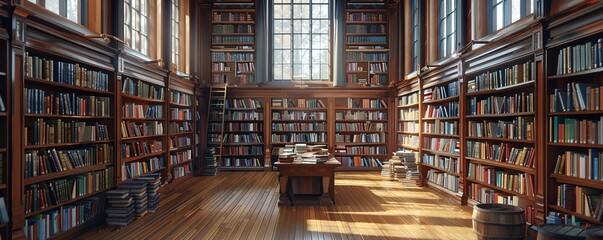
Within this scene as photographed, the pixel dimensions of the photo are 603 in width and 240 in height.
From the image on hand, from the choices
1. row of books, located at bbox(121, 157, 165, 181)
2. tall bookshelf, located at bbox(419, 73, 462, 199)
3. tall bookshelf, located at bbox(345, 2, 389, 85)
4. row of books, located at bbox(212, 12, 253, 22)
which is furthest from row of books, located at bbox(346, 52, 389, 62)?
row of books, located at bbox(121, 157, 165, 181)

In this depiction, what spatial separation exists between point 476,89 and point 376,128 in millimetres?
5260

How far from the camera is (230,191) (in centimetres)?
802

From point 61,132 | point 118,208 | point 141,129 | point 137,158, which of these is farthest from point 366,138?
point 61,132

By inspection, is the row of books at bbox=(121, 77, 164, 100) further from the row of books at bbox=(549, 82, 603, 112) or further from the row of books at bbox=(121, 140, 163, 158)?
the row of books at bbox=(549, 82, 603, 112)

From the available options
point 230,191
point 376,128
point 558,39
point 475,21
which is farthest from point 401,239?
point 376,128

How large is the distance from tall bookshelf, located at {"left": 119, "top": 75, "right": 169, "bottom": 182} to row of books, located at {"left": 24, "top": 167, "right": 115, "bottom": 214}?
0.54m

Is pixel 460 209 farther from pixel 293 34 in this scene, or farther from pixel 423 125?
pixel 293 34

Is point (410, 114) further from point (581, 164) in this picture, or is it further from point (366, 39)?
point (581, 164)

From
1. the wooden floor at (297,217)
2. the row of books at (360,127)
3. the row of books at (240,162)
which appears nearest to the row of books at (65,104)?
the wooden floor at (297,217)

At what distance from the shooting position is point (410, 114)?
9.86 m

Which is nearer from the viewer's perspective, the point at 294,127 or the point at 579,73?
the point at 579,73

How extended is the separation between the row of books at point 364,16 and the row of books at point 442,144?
4353 millimetres

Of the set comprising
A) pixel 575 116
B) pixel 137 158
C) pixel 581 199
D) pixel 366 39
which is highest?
pixel 366 39

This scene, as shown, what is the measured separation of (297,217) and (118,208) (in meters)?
2.31
